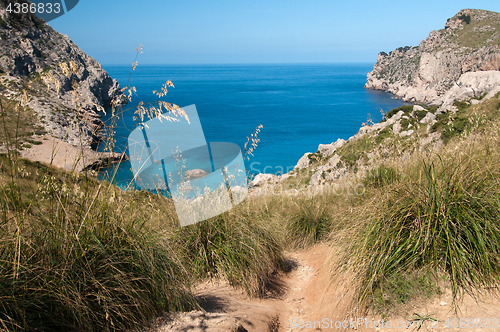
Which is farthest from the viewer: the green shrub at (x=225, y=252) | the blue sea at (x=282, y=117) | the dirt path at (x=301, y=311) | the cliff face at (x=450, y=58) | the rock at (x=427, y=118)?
the cliff face at (x=450, y=58)

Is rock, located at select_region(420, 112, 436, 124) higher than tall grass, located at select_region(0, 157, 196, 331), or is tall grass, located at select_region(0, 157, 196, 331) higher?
rock, located at select_region(420, 112, 436, 124)

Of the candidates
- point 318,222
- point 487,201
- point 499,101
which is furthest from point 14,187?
point 499,101

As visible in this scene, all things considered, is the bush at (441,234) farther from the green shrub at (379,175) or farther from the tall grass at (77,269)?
the tall grass at (77,269)

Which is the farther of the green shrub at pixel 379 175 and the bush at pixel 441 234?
the green shrub at pixel 379 175

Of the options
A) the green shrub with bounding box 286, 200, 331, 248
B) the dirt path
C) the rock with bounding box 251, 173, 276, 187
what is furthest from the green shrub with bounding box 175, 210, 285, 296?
the rock with bounding box 251, 173, 276, 187

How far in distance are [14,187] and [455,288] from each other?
408 centimetres

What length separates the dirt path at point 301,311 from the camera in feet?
9.42

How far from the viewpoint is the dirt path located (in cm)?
287

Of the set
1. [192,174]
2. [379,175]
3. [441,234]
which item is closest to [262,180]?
[192,174]

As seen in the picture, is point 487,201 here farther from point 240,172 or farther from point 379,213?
point 240,172

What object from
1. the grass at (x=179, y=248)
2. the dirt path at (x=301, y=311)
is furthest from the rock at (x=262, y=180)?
the grass at (x=179, y=248)

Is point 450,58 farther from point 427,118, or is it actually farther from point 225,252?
point 225,252

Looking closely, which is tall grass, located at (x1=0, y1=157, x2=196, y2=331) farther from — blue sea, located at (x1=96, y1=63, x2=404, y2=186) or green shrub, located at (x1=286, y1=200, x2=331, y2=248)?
blue sea, located at (x1=96, y1=63, x2=404, y2=186)

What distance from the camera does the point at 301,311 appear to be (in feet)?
14.5
